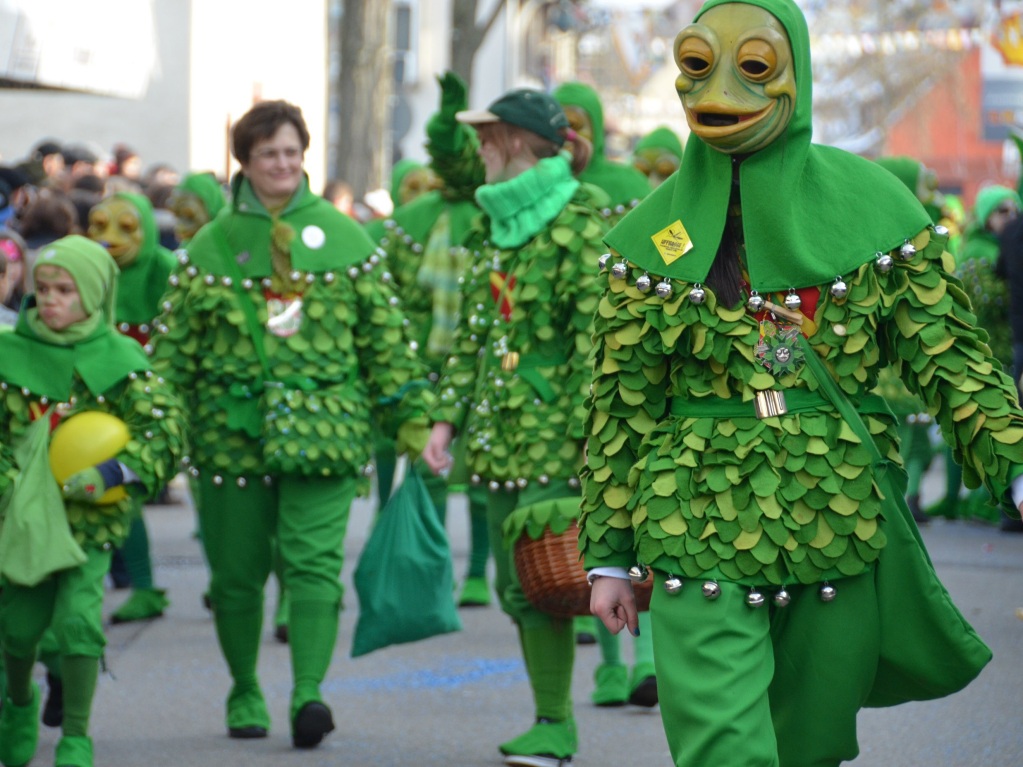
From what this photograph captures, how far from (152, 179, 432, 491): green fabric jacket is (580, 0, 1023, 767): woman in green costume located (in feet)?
8.02

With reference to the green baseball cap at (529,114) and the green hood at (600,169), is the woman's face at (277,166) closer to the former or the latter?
the green baseball cap at (529,114)

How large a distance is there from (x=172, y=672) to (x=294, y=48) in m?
16.1

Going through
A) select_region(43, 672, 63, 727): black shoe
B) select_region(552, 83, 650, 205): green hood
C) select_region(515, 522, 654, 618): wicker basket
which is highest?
select_region(552, 83, 650, 205): green hood

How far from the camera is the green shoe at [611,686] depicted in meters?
6.90

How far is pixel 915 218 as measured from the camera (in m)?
3.98

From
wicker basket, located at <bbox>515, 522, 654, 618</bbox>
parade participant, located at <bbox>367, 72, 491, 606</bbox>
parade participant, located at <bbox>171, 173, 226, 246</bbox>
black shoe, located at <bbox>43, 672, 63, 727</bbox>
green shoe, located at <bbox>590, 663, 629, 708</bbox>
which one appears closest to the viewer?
wicker basket, located at <bbox>515, 522, 654, 618</bbox>

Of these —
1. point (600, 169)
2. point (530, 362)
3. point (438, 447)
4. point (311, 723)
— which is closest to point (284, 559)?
point (311, 723)

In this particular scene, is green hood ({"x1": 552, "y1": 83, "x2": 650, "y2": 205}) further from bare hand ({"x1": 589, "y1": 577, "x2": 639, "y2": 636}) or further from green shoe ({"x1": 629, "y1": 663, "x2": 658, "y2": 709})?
bare hand ({"x1": 589, "y1": 577, "x2": 639, "y2": 636})

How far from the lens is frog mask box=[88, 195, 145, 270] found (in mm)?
8812

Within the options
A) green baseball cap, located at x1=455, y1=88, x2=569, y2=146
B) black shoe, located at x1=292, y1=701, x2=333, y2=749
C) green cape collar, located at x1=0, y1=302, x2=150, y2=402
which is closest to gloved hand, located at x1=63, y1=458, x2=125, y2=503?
green cape collar, located at x1=0, y1=302, x2=150, y2=402

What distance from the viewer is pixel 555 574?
5.55 meters

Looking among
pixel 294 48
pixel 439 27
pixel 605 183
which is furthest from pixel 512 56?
pixel 605 183

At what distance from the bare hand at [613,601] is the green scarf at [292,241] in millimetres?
2589

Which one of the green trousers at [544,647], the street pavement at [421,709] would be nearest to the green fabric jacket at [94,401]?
the street pavement at [421,709]
